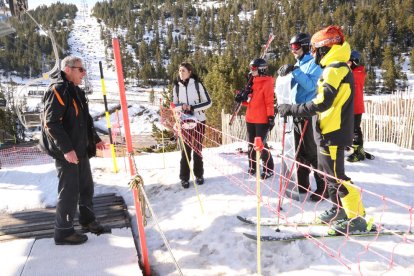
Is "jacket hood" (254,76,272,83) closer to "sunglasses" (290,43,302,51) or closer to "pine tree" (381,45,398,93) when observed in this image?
"sunglasses" (290,43,302,51)

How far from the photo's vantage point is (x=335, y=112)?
3000 millimetres

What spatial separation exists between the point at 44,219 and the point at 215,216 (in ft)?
7.13

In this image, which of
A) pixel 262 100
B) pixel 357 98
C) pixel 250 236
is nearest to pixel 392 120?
pixel 357 98

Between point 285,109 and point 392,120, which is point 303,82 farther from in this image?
point 392,120

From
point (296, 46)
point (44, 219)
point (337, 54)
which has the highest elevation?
point (296, 46)

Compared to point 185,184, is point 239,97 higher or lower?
higher

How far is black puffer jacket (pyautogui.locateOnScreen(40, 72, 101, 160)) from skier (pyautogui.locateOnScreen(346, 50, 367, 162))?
13.0 ft

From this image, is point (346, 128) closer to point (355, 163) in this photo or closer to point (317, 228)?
point (317, 228)

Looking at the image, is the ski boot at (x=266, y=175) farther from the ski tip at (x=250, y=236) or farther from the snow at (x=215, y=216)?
the ski tip at (x=250, y=236)

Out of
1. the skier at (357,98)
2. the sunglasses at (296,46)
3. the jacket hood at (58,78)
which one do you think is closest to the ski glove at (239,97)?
the sunglasses at (296,46)

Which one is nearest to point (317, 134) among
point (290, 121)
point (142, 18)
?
point (290, 121)

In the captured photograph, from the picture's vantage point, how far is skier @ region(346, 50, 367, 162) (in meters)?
5.40

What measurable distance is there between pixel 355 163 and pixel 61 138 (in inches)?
179

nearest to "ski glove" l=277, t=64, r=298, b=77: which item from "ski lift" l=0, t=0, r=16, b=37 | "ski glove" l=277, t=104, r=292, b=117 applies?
"ski glove" l=277, t=104, r=292, b=117
